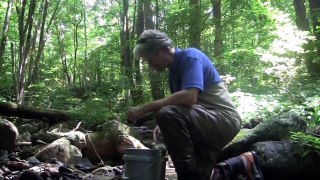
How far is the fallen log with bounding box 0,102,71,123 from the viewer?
7.43 metres

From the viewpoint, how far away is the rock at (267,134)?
4.69 m

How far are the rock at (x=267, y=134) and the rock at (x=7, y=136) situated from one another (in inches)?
145

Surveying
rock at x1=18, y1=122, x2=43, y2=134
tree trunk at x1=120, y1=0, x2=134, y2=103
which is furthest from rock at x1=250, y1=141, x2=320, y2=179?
tree trunk at x1=120, y1=0, x2=134, y2=103

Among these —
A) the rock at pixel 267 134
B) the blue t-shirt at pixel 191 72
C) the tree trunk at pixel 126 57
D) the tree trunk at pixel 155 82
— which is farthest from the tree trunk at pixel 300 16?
→ the blue t-shirt at pixel 191 72

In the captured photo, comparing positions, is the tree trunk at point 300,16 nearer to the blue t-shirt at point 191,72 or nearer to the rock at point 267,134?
the rock at point 267,134

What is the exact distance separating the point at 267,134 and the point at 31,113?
5162 millimetres

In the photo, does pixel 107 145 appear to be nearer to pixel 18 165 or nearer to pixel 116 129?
pixel 116 129

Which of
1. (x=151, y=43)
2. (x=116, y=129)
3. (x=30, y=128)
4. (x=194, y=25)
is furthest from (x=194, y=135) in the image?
(x=194, y=25)

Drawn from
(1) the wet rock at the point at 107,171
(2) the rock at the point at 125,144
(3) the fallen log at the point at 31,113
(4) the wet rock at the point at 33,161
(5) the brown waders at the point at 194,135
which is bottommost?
(1) the wet rock at the point at 107,171

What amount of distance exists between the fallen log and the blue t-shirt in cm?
507

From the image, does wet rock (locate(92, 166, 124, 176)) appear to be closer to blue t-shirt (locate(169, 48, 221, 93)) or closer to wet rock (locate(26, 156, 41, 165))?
wet rock (locate(26, 156, 41, 165))

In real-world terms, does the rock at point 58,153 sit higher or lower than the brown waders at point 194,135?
lower

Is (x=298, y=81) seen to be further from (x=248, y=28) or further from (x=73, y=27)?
(x=73, y=27)

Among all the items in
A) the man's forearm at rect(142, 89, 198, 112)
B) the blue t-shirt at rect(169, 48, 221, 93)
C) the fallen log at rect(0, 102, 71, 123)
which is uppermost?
the blue t-shirt at rect(169, 48, 221, 93)
